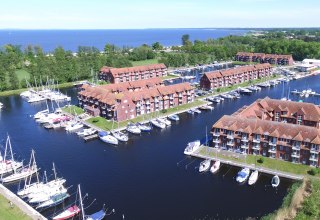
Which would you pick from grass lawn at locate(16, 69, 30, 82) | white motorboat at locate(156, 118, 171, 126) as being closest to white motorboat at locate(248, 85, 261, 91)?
white motorboat at locate(156, 118, 171, 126)

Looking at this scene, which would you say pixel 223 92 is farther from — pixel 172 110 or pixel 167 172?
pixel 167 172

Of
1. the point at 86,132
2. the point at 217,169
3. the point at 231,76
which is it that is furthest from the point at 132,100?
the point at 231,76

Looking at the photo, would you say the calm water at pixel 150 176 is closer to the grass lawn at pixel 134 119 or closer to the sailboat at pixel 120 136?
the sailboat at pixel 120 136

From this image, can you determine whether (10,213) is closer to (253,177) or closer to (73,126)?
(253,177)

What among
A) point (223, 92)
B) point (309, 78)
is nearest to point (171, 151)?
point (223, 92)

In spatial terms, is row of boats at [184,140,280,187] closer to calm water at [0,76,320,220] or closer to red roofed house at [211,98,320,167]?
calm water at [0,76,320,220]

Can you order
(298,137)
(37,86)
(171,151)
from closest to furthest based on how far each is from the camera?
(298,137), (171,151), (37,86)

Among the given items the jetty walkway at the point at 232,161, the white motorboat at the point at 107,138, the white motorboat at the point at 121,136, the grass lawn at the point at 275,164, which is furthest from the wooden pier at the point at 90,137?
the grass lawn at the point at 275,164

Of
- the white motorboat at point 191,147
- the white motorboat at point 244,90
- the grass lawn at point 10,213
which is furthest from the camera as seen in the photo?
the white motorboat at point 244,90
